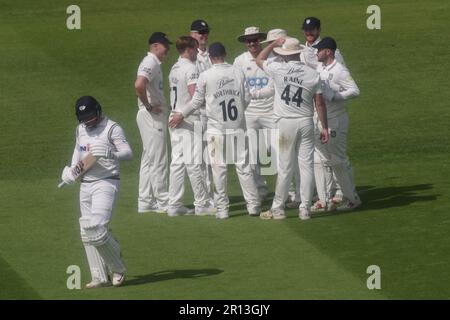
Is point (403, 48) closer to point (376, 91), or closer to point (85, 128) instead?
point (376, 91)

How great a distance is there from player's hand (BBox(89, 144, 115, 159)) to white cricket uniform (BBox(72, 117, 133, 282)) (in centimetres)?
4

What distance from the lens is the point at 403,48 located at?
28.1 m

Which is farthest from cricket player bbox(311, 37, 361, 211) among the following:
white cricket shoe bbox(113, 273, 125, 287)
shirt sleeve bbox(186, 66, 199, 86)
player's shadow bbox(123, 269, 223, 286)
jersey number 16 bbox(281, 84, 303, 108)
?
white cricket shoe bbox(113, 273, 125, 287)

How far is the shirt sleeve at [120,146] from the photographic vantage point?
15000 millimetres

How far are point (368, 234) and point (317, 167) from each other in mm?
1654

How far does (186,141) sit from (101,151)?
140 inches

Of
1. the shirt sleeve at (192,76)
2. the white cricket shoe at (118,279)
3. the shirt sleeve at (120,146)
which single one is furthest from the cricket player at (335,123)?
the white cricket shoe at (118,279)

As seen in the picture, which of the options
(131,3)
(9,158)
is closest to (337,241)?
(9,158)

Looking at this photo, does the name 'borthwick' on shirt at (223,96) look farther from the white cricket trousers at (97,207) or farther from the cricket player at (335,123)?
the white cricket trousers at (97,207)

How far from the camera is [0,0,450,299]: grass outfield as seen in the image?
15195mm

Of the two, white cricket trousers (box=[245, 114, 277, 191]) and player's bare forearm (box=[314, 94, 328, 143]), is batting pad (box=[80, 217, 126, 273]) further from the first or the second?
white cricket trousers (box=[245, 114, 277, 191])

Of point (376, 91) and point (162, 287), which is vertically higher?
point (376, 91)

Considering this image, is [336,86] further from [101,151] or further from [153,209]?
[101,151]

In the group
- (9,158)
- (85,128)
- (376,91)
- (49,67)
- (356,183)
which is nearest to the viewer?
(85,128)
